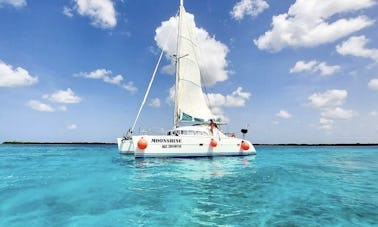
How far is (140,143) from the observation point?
22.0m

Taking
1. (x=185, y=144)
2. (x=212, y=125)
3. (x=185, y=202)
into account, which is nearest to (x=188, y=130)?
(x=185, y=144)

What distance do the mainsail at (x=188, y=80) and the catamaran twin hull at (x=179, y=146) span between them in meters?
2.86

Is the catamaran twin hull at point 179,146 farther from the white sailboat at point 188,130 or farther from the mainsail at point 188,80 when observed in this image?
the mainsail at point 188,80

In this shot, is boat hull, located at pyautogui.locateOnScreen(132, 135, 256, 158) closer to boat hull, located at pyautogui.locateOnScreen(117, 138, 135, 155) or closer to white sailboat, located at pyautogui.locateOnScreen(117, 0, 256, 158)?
white sailboat, located at pyautogui.locateOnScreen(117, 0, 256, 158)

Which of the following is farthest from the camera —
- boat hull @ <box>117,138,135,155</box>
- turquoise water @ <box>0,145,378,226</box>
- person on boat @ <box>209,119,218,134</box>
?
person on boat @ <box>209,119,218,134</box>

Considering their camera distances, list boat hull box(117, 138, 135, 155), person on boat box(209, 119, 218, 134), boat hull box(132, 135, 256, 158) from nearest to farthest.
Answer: boat hull box(132, 135, 256, 158) → boat hull box(117, 138, 135, 155) → person on boat box(209, 119, 218, 134)

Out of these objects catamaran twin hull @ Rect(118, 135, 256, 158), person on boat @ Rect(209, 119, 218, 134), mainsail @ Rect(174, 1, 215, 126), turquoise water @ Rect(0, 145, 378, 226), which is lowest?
turquoise water @ Rect(0, 145, 378, 226)

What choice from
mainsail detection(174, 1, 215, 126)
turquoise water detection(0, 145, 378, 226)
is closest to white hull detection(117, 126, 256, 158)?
mainsail detection(174, 1, 215, 126)

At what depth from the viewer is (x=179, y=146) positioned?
23406 mm

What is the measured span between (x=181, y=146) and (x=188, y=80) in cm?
706

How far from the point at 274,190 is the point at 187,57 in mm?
18517

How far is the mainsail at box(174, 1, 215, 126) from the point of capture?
26.5 metres

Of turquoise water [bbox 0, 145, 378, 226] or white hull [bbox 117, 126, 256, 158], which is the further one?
white hull [bbox 117, 126, 256, 158]

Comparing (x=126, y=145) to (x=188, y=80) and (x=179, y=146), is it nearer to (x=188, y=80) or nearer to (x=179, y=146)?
(x=179, y=146)
